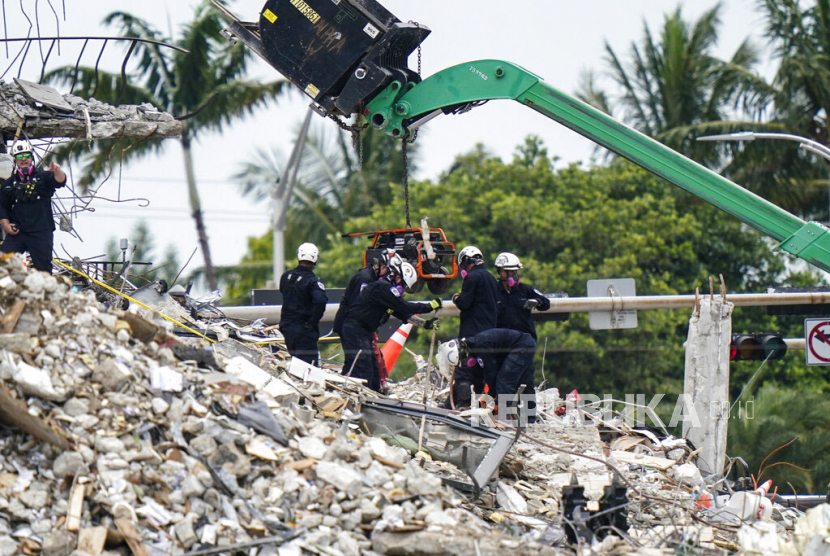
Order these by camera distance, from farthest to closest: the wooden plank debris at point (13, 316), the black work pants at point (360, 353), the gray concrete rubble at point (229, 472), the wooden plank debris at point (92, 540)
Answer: the black work pants at point (360, 353)
the wooden plank debris at point (13, 316)
the gray concrete rubble at point (229, 472)
the wooden plank debris at point (92, 540)

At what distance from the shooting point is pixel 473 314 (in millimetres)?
12602

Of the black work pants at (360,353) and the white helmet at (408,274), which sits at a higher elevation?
the white helmet at (408,274)

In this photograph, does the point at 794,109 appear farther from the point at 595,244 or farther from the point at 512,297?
the point at 512,297

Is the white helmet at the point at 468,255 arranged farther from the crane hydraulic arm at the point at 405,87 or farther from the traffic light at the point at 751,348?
the traffic light at the point at 751,348

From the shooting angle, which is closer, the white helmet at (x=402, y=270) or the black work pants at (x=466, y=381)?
the white helmet at (x=402, y=270)

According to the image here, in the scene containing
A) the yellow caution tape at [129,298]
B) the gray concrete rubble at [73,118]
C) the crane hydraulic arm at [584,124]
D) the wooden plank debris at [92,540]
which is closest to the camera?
the wooden plank debris at [92,540]

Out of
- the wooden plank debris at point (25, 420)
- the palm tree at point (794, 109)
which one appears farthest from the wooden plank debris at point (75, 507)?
the palm tree at point (794, 109)

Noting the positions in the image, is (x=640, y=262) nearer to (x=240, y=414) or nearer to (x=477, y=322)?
(x=477, y=322)

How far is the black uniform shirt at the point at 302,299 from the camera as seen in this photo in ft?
40.9

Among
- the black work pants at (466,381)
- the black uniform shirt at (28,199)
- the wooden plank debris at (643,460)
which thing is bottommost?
the wooden plank debris at (643,460)

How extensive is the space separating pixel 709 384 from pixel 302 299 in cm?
439

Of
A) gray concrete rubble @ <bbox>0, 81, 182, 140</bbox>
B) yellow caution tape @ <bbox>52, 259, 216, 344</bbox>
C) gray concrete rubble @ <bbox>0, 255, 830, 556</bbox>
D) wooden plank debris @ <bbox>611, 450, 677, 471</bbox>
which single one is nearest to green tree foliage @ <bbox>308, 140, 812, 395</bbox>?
wooden plank debris @ <bbox>611, 450, 677, 471</bbox>

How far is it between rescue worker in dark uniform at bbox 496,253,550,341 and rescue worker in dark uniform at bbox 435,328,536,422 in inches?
14.9

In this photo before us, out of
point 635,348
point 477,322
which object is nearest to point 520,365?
point 477,322
